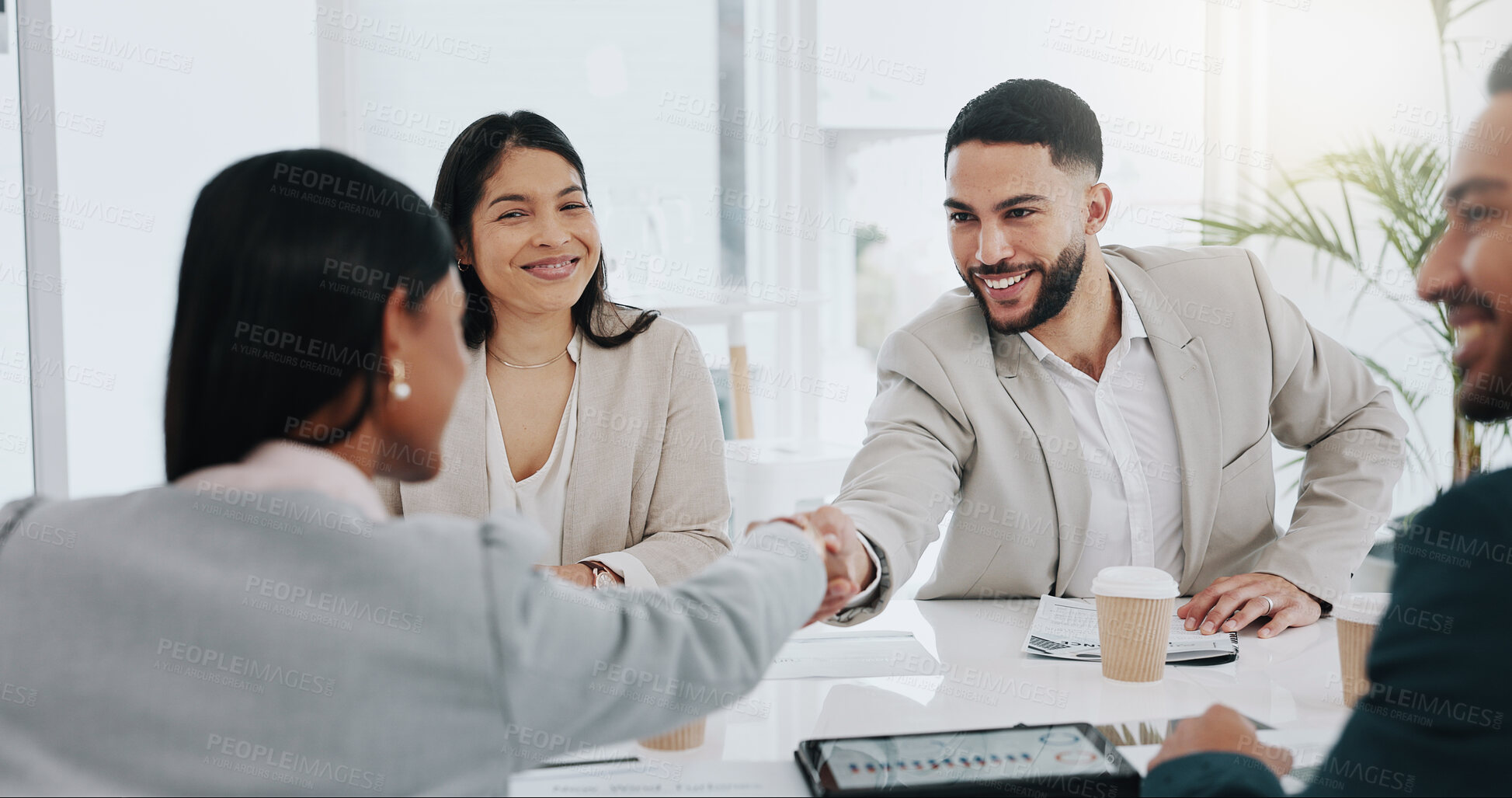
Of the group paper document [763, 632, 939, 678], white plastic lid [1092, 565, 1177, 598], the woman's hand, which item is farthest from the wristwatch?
white plastic lid [1092, 565, 1177, 598]

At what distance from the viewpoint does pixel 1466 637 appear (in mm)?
883

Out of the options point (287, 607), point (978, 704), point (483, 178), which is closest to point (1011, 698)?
point (978, 704)

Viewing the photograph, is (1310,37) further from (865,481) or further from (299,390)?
(299,390)

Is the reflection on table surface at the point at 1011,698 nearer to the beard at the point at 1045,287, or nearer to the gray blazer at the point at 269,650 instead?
the gray blazer at the point at 269,650

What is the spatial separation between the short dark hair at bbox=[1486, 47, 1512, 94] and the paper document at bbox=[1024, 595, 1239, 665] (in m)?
0.74

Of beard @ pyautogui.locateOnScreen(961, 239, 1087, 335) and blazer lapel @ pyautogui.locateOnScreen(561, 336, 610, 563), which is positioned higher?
beard @ pyautogui.locateOnScreen(961, 239, 1087, 335)

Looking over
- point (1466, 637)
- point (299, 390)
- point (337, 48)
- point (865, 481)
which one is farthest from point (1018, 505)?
Result: point (337, 48)

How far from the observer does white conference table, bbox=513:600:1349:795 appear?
1.18m

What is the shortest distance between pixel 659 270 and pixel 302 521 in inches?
124

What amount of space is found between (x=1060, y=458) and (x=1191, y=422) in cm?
27

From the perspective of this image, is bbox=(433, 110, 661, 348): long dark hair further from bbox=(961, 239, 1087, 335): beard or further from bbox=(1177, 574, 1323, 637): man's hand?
bbox=(1177, 574, 1323, 637): man's hand

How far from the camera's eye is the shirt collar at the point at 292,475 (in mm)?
896

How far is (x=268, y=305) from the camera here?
3.06ft

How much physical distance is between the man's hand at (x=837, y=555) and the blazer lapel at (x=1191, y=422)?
0.73m
